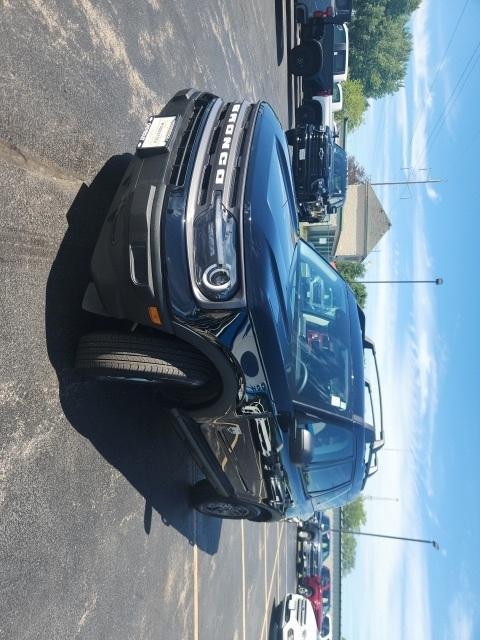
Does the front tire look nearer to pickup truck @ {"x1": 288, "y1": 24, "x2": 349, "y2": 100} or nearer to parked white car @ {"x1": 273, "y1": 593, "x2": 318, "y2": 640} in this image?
parked white car @ {"x1": 273, "y1": 593, "x2": 318, "y2": 640}

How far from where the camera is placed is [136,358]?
3.44 m

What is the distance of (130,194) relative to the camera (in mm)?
3408

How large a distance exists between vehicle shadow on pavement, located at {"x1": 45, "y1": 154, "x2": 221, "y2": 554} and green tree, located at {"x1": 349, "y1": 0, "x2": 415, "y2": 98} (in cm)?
3902

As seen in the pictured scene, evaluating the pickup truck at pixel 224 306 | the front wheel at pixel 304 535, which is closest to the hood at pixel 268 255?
the pickup truck at pixel 224 306

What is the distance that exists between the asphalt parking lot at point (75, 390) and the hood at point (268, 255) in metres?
1.45

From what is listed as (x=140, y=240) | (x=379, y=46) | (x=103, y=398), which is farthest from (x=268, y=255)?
(x=379, y=46)

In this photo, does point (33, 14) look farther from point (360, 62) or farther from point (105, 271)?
point (360, 62)

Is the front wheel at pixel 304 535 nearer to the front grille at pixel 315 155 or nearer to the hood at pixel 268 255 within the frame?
the front grille at pixel 315 155

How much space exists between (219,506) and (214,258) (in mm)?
3349

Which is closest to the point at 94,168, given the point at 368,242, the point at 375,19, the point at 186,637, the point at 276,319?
the point at 276,319

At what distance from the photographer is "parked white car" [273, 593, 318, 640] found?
448 inches

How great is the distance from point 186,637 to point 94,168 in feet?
15.8

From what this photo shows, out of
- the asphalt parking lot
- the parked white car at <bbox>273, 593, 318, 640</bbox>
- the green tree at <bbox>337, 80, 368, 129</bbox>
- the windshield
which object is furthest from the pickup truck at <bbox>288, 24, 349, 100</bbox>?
the green tree at <bbox>337, 80, 368, 129</bbox>

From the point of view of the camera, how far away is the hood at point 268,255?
129 inches
